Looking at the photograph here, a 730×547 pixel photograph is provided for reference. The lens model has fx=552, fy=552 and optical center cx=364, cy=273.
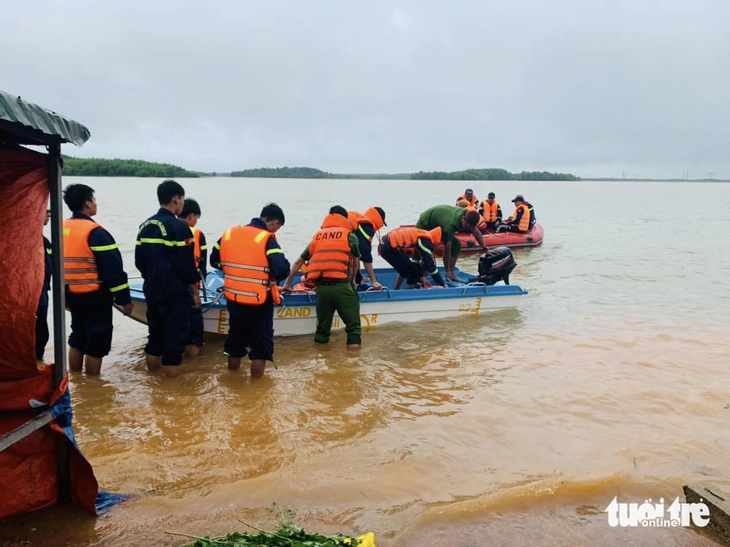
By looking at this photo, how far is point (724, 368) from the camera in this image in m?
6.75

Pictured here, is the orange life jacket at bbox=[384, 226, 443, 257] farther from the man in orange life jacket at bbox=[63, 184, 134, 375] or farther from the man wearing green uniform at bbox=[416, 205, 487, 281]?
the man in orange life jacket at bbox=[63, 184, 134, 375]

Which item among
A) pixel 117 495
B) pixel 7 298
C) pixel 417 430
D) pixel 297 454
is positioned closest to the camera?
pixel 7 298

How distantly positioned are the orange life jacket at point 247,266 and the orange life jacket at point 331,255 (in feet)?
4.23

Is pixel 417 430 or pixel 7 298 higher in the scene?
pixel 7 298

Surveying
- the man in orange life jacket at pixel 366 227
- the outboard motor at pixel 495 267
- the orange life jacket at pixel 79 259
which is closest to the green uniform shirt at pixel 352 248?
the man in orange life jacket at pixel 366 227

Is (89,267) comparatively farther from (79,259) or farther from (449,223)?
(449,223)

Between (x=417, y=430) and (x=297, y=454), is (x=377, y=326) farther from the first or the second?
(x=297, y=454)

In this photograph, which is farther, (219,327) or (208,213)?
(208,213)

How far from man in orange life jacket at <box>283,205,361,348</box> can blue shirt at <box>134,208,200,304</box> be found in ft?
4.91

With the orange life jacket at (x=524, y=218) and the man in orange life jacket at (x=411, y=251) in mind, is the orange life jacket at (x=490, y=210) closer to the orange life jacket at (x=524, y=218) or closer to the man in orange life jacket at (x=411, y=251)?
the orange life jacket at (x=524, y=218)

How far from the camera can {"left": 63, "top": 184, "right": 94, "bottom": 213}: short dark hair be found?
495 centimetres

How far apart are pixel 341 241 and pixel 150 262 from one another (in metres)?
2.19

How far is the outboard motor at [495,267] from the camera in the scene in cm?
885

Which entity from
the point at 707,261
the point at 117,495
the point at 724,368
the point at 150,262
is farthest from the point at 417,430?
the point at 707,261
